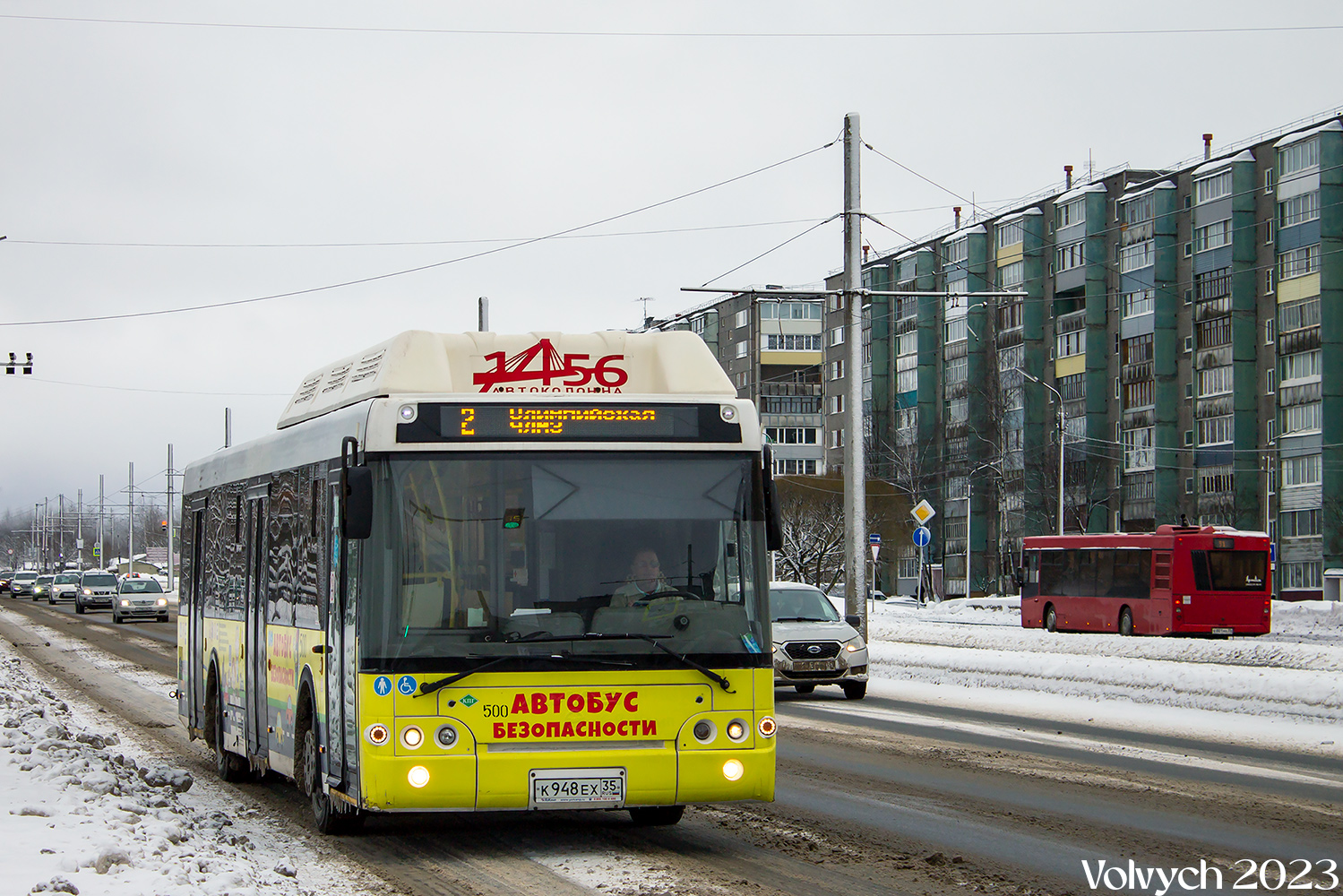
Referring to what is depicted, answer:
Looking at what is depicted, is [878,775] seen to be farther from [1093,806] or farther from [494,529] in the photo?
[494,529]

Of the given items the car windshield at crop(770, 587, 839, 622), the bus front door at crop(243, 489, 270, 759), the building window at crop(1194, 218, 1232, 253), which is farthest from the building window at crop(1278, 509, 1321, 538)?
the bus front door at crop(243, 489, 270, 759)

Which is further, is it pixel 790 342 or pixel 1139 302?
pixel 790 342

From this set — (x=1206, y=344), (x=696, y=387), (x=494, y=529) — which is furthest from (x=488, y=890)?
(x=1206, y=344)

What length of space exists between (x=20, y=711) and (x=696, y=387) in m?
9.51

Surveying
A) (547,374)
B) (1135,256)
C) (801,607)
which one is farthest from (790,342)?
(547,374)

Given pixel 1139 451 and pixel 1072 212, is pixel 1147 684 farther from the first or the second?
pixel 1072 212

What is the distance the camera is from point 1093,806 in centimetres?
1122

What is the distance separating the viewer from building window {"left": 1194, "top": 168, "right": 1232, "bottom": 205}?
79875 millimetres

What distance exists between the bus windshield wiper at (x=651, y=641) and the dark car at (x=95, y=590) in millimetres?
59336

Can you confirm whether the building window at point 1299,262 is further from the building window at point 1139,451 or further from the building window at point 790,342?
the building window at point 790,342

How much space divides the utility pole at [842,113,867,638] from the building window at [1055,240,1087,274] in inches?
2492

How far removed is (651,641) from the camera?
28.7 feet

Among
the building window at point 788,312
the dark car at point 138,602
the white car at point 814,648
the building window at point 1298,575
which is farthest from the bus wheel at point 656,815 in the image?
the building window at point 788,312

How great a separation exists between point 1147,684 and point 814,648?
504 centimetres
